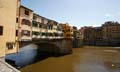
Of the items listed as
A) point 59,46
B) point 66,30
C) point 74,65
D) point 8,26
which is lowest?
point 74,65

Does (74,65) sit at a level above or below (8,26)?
below

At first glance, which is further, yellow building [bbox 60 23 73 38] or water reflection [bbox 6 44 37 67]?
yellow building [bbox 60 23 73 38]

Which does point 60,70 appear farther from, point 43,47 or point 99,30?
point 99,30

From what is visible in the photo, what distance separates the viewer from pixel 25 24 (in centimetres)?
3356

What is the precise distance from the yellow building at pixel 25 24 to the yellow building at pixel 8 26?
8.62ft

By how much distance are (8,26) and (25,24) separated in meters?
7.35

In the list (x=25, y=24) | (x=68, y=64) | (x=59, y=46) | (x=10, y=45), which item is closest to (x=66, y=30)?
(x=59, y=46)

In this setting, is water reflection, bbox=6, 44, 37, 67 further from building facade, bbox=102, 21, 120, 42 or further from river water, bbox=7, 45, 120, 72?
building facade, bbox=102, 21, 120, 42

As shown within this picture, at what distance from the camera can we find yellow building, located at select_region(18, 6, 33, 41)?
3181 centimetres

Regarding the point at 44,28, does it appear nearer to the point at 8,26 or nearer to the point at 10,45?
the point at 10,45

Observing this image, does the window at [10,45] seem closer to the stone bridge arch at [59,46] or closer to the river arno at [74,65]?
the river arno at [74,65]

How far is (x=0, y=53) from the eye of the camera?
23.8 meters

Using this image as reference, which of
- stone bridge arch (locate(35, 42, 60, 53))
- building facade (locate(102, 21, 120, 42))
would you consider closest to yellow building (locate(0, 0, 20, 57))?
stone bridge arch (locate(35, 42, 60, 53))

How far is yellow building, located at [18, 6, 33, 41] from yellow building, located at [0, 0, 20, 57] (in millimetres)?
2627
